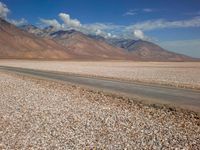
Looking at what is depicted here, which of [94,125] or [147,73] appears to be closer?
[94,125]

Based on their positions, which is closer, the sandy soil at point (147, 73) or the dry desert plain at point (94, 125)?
the dry desert plain at point (94, 125)

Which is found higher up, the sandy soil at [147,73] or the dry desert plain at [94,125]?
the sandy soil at [147,73]

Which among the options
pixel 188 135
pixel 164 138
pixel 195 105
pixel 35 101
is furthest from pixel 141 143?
pixel 35 101

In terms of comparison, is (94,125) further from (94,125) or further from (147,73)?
(147,73)

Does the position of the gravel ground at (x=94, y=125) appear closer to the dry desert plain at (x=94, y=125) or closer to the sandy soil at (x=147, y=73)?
the dry desert plain at (x=94, y=125)

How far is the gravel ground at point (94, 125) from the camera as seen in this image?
385 inches

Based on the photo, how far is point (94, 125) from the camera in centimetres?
1211

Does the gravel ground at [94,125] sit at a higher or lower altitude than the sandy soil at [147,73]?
lower

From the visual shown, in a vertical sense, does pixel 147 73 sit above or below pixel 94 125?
above

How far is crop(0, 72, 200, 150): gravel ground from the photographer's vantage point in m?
9.79

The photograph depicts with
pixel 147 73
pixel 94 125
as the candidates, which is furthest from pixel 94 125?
pixel 147 73

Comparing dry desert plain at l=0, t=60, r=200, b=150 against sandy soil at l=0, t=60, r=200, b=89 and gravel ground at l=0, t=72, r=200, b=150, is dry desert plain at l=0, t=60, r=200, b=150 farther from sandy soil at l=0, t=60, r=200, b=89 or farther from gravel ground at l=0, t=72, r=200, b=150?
sandy soil at l=0, t=60, r=200, b=89

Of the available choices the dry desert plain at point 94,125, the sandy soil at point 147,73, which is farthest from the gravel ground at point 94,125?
the sandy soil at point 147,73

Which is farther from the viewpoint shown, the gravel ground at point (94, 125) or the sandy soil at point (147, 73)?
the sandy soil at point (147, 73)
